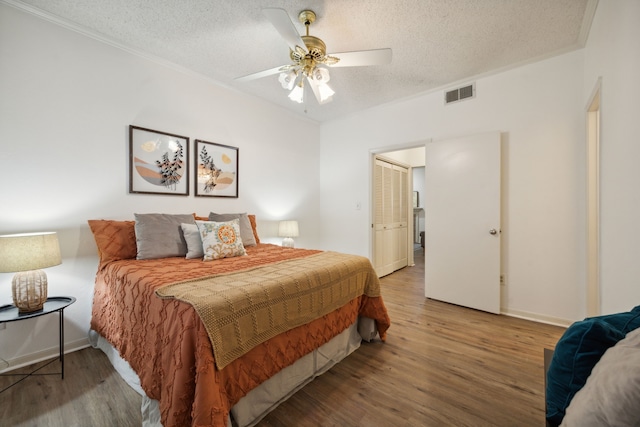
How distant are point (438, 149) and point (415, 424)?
2.92 meters

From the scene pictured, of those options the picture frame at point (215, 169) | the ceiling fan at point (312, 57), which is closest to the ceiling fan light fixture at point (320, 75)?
the ceiling fan at point (312, 57)

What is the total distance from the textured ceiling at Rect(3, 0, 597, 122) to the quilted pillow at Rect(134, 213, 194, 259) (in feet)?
5.44

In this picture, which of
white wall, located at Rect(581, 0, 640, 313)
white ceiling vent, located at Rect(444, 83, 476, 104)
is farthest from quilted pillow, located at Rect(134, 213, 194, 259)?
white ceiling vent, located at Rect(444, 83, 476, 104)

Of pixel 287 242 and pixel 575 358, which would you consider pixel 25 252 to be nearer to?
pixel 287 242

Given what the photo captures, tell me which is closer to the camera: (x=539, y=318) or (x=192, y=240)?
(x=192, y=240)

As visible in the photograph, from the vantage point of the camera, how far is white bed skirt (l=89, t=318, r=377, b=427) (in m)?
1.38

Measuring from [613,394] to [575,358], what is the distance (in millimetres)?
281

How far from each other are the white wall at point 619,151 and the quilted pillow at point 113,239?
3.37m

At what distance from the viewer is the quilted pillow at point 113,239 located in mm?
2205

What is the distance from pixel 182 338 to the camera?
1183mm

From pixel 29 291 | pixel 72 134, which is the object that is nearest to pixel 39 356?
pixel 29 291

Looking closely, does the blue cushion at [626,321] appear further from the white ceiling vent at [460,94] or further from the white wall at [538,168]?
the white ceiling vent at [460,94]

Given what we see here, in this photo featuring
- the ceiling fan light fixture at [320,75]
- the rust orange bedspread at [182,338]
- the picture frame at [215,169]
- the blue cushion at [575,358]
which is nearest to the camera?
the blue cushion at [575,358]

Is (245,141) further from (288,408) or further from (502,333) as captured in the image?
(502,333)
